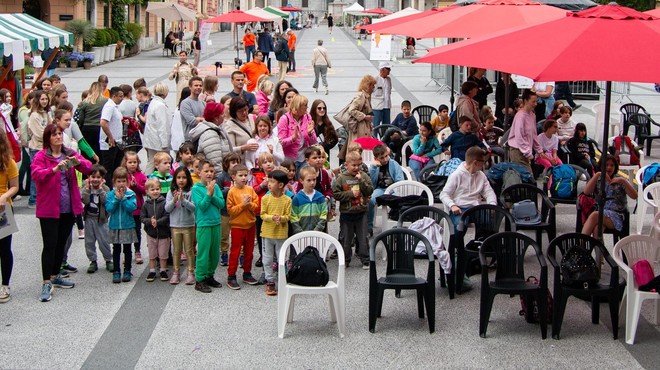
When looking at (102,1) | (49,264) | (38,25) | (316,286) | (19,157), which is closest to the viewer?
(316,286)

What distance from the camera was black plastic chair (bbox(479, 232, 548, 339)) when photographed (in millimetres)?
7660

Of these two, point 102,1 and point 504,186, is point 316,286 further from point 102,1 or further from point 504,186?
point 102,1

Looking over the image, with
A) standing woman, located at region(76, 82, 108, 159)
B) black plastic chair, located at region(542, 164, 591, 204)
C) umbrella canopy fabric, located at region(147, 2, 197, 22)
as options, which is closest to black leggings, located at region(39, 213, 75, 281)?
standing woman, located at region(76, 82, 108, 159)

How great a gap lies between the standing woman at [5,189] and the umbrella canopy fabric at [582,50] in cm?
436

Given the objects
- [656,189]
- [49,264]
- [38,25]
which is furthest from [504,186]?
[38,25]

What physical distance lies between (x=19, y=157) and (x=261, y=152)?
13.5 feet

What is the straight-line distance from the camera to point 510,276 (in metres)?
8.05

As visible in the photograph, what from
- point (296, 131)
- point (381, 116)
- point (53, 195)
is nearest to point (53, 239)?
point (53, 195)

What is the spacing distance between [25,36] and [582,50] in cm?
967

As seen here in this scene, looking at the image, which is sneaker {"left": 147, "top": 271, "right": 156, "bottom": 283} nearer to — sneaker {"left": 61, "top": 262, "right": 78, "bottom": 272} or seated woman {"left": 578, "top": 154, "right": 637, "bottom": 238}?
sneaker {"left": 61, "top": 262, "right": 78, "bottom": 272}

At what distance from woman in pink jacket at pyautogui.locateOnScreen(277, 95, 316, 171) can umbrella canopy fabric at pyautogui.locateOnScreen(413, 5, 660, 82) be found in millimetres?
2684

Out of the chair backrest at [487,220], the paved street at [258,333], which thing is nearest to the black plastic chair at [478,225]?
the chair backrest at [487,220]

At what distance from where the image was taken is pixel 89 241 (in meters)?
9.46

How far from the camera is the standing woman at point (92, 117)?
41.9ft
